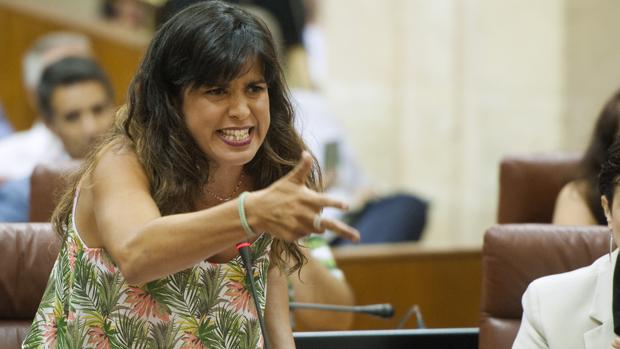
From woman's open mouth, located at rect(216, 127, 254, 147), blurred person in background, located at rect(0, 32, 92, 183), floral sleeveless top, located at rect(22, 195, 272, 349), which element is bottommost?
blurred person in background, located at rect(0, 32, 92, 183)

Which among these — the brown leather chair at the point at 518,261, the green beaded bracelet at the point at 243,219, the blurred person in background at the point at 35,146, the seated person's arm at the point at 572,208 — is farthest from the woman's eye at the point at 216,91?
the blurred person in background at the point at 35,146

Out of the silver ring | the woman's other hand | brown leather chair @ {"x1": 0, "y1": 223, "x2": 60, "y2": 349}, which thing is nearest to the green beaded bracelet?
the woman's other hand

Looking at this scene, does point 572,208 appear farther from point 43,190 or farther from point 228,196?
point 43,190

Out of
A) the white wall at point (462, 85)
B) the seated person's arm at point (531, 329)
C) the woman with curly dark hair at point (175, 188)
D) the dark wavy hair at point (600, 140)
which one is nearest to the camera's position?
the woman with curly dark hair at point (175, 188)

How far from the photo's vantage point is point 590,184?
3.28 metres

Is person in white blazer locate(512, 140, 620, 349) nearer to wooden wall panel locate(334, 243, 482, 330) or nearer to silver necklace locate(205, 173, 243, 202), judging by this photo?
silver necklace locate(205, 173, 243, 202)

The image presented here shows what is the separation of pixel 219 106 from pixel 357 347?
2.12 ft

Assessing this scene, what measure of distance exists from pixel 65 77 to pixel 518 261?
232 centimetres

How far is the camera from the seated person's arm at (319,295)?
317 cm

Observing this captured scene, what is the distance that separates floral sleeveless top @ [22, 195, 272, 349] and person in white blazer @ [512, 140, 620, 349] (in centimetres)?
56

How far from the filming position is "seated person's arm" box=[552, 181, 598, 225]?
319cm

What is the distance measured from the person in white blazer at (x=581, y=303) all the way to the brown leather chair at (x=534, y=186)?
3.84ft

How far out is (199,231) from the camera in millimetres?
1796

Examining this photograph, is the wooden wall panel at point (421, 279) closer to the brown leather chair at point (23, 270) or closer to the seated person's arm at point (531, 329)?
the brown leather chair at point (23, 270)
